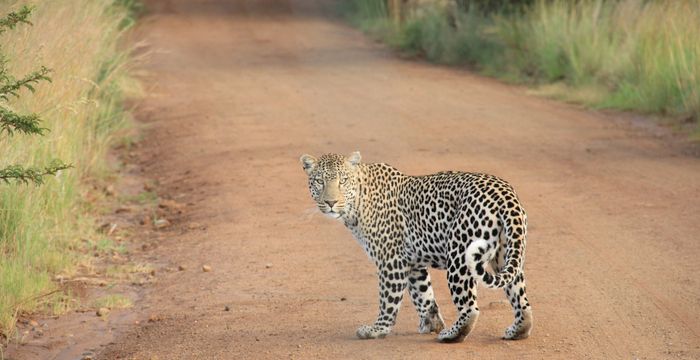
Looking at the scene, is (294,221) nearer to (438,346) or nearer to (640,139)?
(438,346)

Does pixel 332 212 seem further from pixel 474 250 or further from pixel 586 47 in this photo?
pixel 586 47

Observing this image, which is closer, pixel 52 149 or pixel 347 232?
pixel 347 232

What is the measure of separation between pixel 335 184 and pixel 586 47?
12428mm

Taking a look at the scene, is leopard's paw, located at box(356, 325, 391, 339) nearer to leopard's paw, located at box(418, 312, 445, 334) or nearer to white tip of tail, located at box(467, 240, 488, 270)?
leopard's paw, located at box(418, 312, 445, 334)

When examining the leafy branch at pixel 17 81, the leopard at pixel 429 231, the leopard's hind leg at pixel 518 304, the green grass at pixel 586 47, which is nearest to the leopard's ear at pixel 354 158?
the leopard at pixel 429 231

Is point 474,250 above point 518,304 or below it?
above

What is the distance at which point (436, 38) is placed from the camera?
23.9 m

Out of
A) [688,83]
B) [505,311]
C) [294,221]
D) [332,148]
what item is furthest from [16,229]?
[688,83]

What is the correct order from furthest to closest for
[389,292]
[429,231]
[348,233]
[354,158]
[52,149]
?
[52,149]
[348,233]
[354,158]
[389,292]
[429,231]

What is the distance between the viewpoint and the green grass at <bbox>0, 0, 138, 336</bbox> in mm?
9438

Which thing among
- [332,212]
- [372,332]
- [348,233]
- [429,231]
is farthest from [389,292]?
[348,233]

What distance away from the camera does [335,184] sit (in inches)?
301

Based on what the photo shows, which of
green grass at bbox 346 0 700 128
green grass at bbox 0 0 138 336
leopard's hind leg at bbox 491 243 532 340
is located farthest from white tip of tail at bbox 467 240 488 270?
green grass at bbox 346 0 700 128

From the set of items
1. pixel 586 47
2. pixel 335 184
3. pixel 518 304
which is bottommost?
pixel 586 47
